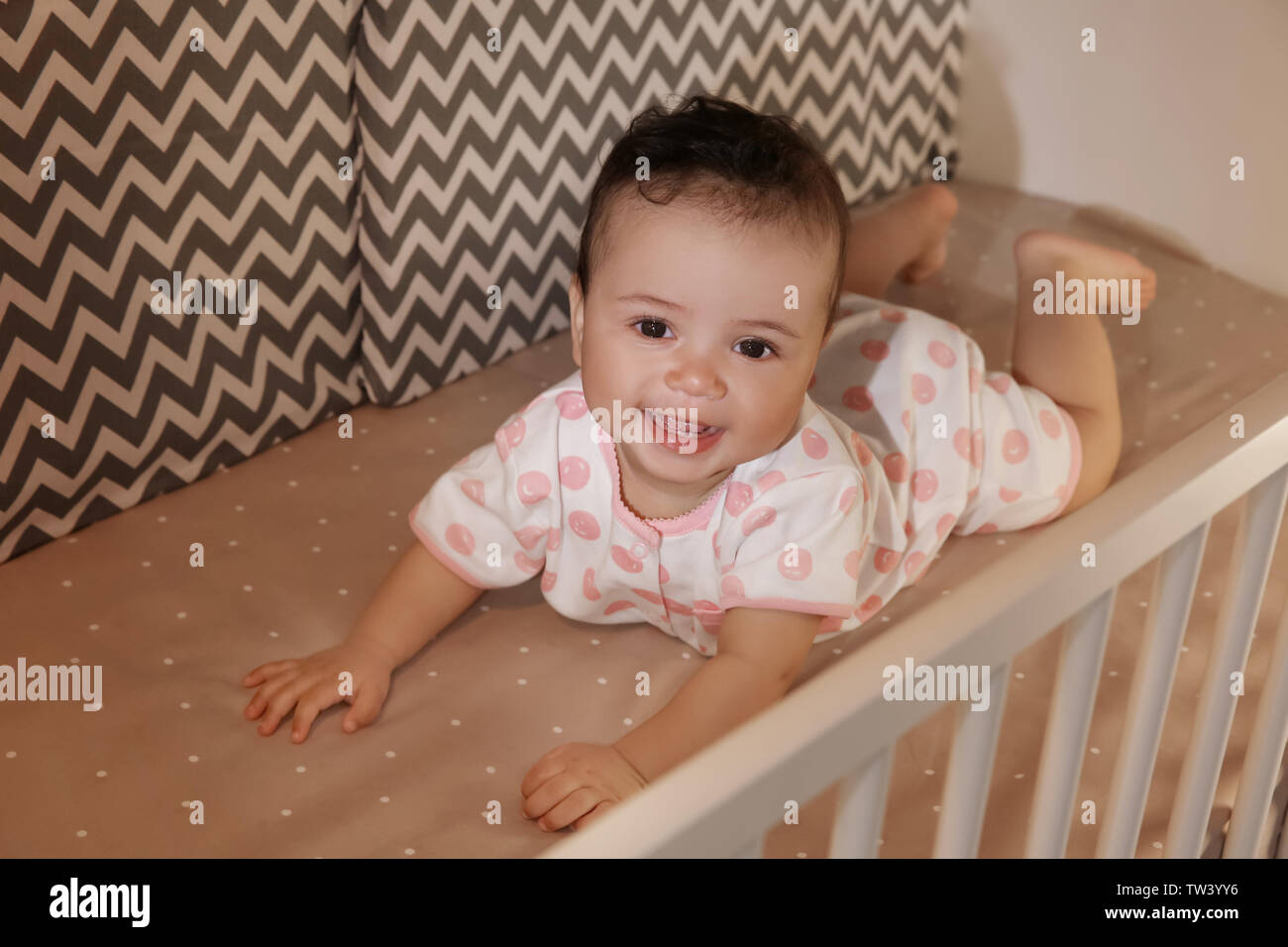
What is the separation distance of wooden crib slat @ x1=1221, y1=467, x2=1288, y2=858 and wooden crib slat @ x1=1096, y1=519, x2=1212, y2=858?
167 millimetres

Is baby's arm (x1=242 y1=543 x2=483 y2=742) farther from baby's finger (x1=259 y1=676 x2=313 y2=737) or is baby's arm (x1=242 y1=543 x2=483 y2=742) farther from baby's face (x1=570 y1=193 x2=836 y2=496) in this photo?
baby's face (x1=570 y1=193 x2=836 y2=496)

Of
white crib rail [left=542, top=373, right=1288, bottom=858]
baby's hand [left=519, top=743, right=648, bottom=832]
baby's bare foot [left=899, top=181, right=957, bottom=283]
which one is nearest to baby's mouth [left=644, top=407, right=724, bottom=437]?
baby's hand [left=519, top=743, right=648, bottom=832]

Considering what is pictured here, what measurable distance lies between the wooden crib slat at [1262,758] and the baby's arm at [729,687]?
30 centimetres

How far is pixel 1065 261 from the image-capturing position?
131 cm

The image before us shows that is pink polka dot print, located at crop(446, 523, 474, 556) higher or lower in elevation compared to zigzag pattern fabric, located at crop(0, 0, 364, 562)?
lower

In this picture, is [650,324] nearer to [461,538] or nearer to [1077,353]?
[461,538]

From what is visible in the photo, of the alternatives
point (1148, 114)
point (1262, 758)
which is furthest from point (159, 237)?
point (1148, 114)

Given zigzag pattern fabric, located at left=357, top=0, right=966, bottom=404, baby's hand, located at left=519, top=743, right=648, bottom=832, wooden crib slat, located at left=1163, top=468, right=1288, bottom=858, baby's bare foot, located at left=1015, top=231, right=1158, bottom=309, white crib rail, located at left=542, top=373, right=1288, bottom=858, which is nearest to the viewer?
white crib rail, located at left=542, top=373, right=1288, bottom=858

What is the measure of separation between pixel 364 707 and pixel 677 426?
29 centimetres

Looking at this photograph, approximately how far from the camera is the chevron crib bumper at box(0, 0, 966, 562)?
1009 millimetres

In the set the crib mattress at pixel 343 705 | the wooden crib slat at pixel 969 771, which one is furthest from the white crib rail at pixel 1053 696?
the crib mattress at pixel 343 705
